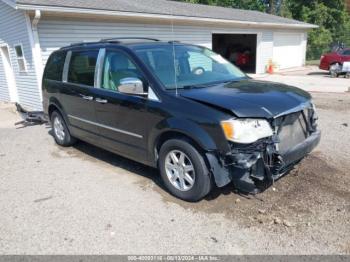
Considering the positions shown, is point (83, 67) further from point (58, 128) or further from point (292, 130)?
point (292, 130)

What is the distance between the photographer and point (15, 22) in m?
9.87

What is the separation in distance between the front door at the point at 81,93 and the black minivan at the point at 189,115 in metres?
0.02

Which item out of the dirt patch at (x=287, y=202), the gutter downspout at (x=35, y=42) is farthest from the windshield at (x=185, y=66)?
the gutter downspout at (x=35, y=42)

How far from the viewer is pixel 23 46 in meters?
9.89

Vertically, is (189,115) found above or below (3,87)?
above

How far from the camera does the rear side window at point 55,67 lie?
6.00 metres

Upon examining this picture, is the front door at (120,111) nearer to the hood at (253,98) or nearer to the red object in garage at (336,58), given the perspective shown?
the hood at (253,98)

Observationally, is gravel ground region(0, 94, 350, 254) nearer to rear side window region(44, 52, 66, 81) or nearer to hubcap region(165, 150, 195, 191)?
hubcap region(165, 150, 195, 191)

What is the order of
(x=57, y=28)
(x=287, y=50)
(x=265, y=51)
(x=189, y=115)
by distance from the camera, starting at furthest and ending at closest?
(x=287, y=50) → (x=265, y=51) → (x=57, y=28) → (x=189, y=115)

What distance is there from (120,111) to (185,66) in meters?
1.10

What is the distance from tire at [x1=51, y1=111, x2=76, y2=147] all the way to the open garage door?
18601mm

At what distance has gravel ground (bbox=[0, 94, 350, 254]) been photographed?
3.21 meters

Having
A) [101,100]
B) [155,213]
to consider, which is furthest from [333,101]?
[155,213]

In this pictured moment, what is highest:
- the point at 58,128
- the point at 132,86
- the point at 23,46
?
the point at 23,46
